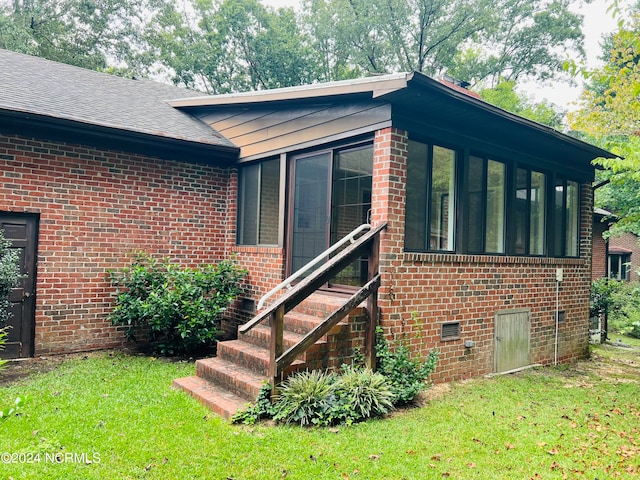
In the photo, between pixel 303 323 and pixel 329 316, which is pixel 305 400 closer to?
pixel 329 316

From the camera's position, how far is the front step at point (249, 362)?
14.7ft

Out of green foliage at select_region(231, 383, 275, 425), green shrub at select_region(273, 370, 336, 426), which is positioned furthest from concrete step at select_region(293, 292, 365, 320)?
green foliage at select_region(231, 383, 275, 425)

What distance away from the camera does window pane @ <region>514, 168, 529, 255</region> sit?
6984mm

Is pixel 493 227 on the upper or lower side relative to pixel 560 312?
upper

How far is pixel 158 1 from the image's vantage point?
2275 centimetres

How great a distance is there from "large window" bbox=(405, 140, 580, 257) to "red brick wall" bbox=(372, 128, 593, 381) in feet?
0.73

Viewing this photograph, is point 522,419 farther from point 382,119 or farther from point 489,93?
point 489,93

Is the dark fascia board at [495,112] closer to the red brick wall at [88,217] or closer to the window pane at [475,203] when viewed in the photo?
the window pane at [475,203]

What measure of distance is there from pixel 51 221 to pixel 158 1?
20.7 meters

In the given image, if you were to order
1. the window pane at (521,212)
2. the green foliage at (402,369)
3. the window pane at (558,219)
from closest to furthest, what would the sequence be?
1. the green foliage at (402,369)
2. the window pane at (521,212)
3. the window pane at (558,219)

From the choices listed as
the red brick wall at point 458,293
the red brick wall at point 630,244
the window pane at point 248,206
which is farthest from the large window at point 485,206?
the red brick wall at point 630,244

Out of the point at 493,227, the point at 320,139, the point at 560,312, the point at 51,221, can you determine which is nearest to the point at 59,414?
the point at 51,221

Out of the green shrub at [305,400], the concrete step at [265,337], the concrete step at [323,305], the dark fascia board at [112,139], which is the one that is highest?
the dark fascia board at [112,139]

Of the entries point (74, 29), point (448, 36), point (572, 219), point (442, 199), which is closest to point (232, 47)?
point (74, 29)
